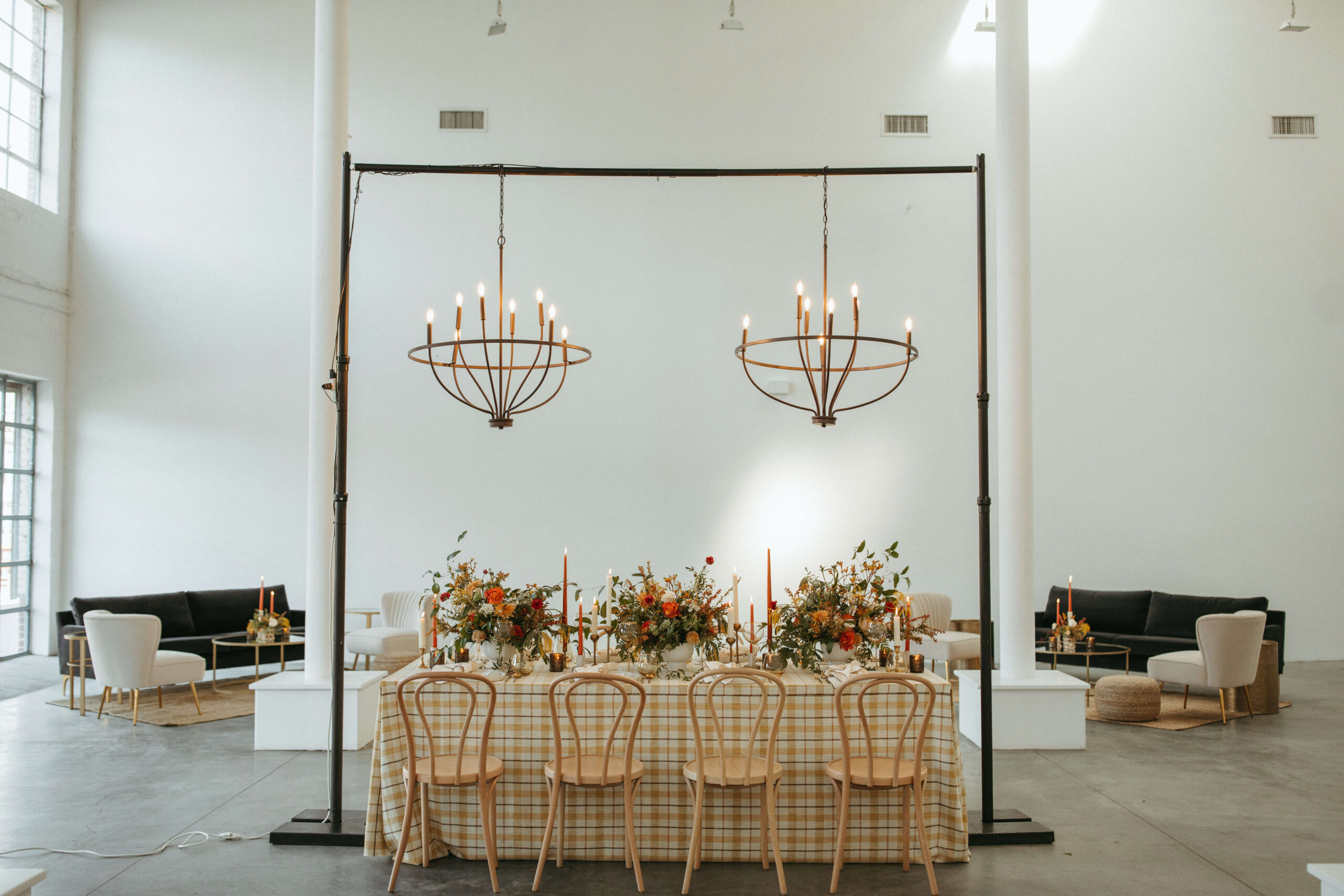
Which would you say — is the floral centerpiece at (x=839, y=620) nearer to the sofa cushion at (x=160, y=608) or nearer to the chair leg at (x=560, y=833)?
the chair leg at (x=560, y=833)

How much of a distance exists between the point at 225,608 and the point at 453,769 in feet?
19.3

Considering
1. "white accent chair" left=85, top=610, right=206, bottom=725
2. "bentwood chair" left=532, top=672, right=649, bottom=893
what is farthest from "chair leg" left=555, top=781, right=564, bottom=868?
"white accent chair" left=85, top=610, right=206, bottom=725

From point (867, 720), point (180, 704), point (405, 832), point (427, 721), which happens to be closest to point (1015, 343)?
point (867, 720)

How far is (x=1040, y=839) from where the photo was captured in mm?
4379

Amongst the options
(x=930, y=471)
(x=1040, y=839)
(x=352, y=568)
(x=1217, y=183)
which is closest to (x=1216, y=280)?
(x=1217, y=183)

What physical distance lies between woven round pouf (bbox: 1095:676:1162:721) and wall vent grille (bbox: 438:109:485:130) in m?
7.81

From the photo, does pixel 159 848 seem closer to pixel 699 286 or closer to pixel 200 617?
pixel 200 617

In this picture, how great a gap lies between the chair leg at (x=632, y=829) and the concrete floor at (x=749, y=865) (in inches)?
2.4

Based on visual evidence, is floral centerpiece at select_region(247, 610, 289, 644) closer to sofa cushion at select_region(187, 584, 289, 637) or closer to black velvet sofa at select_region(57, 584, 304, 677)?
black velvet sofa at select_region(57, 584, 304, 677)

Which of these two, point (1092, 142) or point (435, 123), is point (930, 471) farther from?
point (435, 123)

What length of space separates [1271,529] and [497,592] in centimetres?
865

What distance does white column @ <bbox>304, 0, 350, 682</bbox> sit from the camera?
6113 millimetres

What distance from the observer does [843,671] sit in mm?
4461

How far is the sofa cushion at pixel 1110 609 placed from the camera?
8.91 meters
